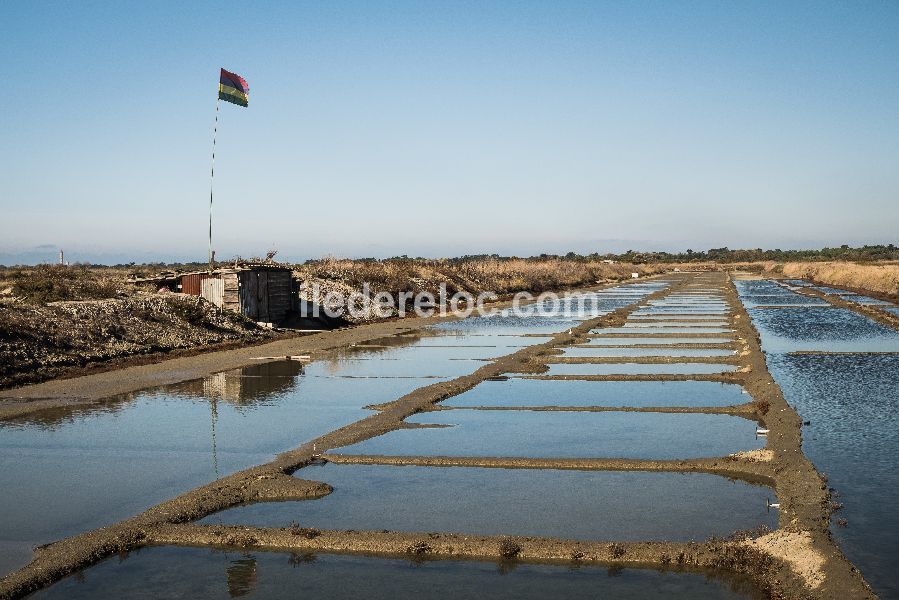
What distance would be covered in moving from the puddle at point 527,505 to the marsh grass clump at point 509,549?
0.46 meters

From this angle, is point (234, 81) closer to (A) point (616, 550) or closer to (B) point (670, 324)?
(B) point (670, 324)

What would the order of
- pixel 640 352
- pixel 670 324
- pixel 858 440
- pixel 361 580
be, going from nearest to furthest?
pixel 361 580 → pixel 858 440 → pixel 640 352 → pixel 670 324

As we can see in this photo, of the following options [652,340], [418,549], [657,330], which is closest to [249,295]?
[652,340]

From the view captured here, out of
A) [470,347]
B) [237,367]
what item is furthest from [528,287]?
[237,367]

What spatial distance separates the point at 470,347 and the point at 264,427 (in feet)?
37.1

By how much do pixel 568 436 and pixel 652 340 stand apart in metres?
13.9

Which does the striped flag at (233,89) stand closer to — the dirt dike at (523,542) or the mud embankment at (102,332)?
the mud embankment at (102,332)

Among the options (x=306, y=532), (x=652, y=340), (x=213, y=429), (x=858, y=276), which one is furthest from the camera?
(x=858, y=276)

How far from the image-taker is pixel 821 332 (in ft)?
83.3

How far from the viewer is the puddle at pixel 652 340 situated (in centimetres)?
2322

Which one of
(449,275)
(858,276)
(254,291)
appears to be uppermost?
(449,275)

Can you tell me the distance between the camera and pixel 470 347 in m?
22.5

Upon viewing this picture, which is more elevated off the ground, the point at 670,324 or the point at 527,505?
the point at 670,324

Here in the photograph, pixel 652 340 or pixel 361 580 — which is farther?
pixel 652 340
